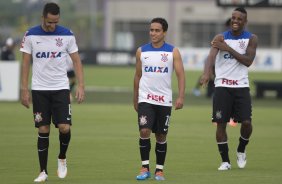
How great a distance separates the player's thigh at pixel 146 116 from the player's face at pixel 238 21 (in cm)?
208

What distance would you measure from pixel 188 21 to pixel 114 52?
19.1m

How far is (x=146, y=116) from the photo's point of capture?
13219 millimetres

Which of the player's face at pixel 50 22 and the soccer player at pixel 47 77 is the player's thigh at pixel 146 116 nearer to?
the soccer player at pixel 47 77

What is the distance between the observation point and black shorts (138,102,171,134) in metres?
13.2

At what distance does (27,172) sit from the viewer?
14000mm

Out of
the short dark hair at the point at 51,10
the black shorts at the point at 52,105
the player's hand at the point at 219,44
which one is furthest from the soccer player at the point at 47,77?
the player's hand at the point at 219,44

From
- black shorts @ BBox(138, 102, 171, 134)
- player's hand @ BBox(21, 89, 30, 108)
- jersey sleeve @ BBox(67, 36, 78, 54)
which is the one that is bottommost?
black shorts @ BBox(138, 102, 171, 134)

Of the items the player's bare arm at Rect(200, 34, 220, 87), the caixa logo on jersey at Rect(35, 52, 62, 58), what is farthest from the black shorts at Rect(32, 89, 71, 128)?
the player's bare arm at Rect(200, 34, 220, 87)

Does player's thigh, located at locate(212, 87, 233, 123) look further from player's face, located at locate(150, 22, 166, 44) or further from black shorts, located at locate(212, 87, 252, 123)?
player's face, located at locate(150, 22, 166, 44)

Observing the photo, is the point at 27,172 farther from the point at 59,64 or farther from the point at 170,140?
the point at 170,140

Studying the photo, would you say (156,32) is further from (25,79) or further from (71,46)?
(25,79)

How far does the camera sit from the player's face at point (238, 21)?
14.4m

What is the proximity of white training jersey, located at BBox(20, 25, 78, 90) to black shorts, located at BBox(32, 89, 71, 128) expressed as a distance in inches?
3.2

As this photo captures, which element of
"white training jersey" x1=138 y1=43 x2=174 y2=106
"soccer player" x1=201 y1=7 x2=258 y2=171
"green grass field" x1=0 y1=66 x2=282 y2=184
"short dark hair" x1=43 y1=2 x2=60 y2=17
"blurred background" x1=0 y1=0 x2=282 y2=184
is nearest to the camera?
"short dark hair" x1=43 y1=2 x2=60 y2=17
